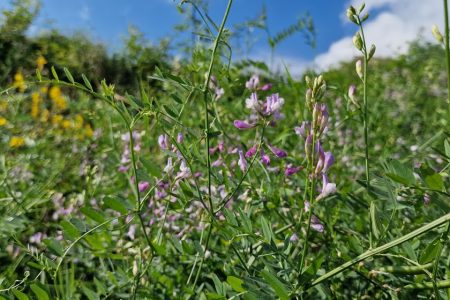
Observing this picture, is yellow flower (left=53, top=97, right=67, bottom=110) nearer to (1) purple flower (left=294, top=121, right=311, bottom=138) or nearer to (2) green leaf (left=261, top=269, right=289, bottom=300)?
(1) purple flower (left=294, top=121, right=311, bottom=138)

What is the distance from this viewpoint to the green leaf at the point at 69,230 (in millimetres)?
870

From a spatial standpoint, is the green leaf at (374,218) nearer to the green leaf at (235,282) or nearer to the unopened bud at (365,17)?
the green leaf at (235,282)

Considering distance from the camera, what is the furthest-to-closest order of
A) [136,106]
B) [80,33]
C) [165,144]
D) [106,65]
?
[80,33] → [106,65] → [165,144] → [136,106]

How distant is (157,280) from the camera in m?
1.22

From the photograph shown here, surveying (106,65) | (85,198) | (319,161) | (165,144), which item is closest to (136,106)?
(165,144)

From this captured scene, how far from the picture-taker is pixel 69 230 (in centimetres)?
88

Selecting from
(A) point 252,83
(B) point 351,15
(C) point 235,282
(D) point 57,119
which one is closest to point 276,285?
(C) point 235,282

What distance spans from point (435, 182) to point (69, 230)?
63 centimetres

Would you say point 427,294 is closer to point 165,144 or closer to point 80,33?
point 165,144

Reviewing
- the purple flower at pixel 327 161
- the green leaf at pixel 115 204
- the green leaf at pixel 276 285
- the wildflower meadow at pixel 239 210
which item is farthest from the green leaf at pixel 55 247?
the purple flower at pixel 327 161

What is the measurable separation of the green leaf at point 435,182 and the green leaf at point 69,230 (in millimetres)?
617

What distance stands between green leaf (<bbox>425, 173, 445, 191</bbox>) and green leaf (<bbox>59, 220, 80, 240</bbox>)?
62 centimetres

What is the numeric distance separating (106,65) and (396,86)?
6.97 m

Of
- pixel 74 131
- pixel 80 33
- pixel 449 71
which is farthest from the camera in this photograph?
pixel 80 33
